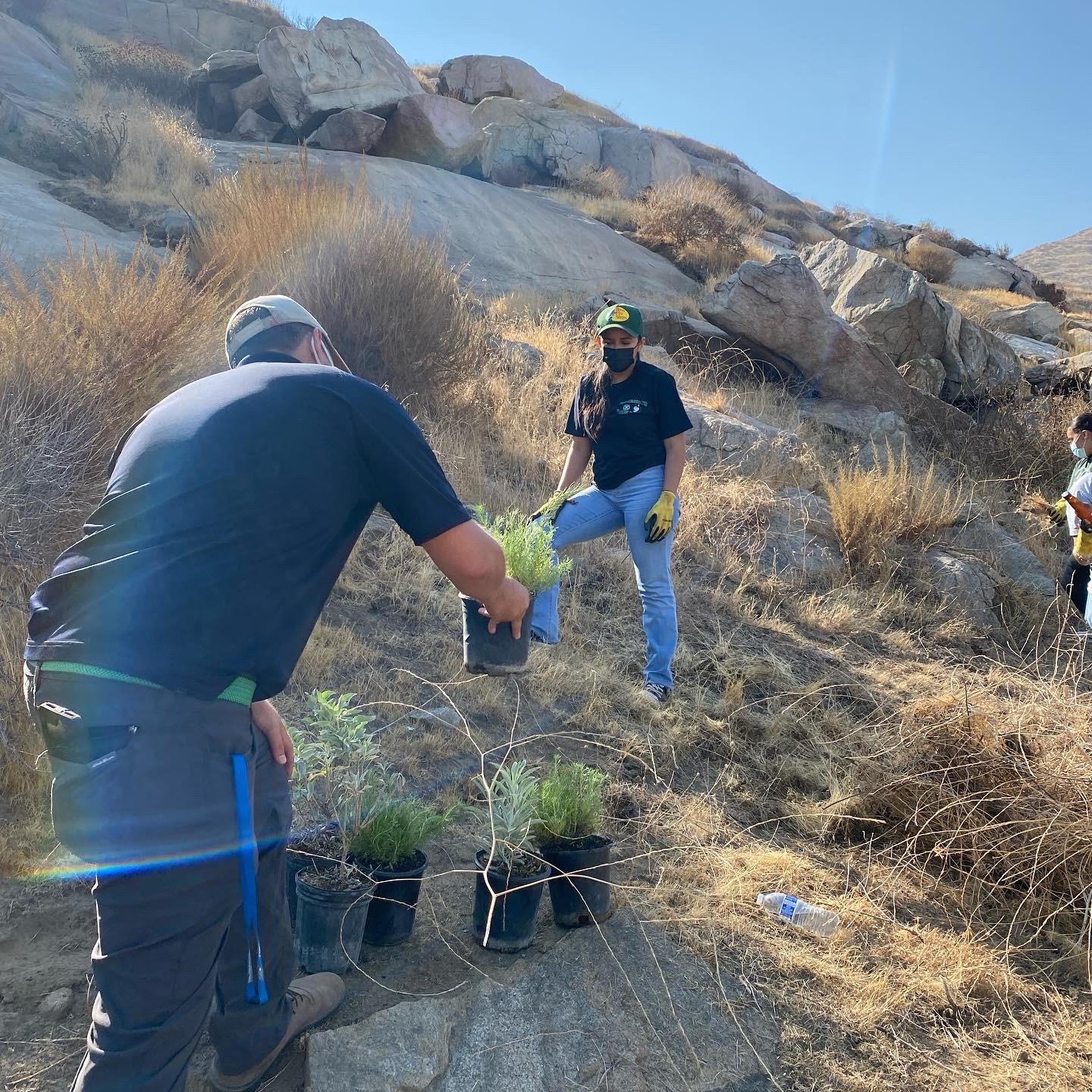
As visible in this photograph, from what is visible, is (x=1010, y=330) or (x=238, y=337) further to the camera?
(x=1010, y=330)

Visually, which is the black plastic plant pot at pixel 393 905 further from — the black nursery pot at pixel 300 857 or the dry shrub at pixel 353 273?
the dry shrub at pixel 353 273

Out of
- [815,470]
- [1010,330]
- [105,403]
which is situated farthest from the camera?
[1010,330]

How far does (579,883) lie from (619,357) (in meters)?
2.77

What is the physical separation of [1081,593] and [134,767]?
7.36 metres

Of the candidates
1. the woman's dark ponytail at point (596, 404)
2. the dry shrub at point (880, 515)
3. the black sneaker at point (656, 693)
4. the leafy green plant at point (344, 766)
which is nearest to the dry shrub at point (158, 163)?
the woman's dark ponytail at point (596, 404)

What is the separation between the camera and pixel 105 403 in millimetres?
4754

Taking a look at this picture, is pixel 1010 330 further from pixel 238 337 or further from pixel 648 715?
pixel 238 337

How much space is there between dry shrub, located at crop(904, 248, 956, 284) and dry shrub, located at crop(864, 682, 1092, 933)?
70.1ft

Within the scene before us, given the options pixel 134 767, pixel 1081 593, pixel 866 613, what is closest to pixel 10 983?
pixel 134 767

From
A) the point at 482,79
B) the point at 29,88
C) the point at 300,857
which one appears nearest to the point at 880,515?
the point at 300,857

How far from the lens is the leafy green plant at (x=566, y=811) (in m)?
3.01

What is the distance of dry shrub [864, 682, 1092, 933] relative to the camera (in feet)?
11.2

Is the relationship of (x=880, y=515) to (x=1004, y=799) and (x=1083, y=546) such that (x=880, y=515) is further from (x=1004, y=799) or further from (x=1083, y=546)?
(x=1004, y=799)

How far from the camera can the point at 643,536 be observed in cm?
474
